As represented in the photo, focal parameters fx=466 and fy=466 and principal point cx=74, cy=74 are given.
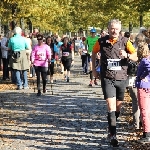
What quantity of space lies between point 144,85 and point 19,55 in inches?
341

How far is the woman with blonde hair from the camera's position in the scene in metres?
7.70

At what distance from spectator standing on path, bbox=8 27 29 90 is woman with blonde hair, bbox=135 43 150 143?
822 cm

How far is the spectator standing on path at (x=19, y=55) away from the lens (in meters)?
15.4

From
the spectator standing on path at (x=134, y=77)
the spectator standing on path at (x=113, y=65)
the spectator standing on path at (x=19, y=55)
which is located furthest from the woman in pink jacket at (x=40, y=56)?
the spectator standing on path at (x=113, y=65)

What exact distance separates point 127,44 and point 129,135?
1.70 meters

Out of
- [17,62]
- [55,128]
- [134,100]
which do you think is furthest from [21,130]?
[17,62]

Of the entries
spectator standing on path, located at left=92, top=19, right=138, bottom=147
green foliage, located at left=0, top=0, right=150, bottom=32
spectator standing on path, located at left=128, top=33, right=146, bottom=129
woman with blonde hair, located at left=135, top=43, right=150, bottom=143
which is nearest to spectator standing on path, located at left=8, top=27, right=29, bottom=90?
green foliage, located at left=0, top=0, right=150, bottom=32

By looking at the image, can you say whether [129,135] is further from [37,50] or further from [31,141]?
[37,50]

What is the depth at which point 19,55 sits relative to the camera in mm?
15836

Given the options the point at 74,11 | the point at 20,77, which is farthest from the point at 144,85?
the point at 74,11

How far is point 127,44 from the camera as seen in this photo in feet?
25.5

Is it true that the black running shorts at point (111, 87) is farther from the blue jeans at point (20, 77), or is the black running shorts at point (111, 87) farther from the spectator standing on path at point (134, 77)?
the blue jeans at point (20, 77)

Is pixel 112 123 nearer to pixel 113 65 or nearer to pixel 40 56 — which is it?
pixel 113 65

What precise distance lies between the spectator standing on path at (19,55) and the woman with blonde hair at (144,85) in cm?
822
